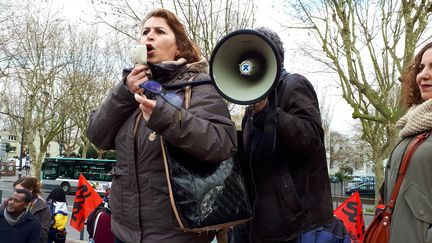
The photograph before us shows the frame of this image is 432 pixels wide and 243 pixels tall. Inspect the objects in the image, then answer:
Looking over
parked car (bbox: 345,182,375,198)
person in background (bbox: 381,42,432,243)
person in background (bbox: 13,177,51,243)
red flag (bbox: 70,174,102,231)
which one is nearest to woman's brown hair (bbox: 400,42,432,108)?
person in background (bbox: 381,42,432,243)

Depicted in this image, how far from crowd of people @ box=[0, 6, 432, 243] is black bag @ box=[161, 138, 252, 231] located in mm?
69

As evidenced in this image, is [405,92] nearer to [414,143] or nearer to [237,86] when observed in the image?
[414,143]

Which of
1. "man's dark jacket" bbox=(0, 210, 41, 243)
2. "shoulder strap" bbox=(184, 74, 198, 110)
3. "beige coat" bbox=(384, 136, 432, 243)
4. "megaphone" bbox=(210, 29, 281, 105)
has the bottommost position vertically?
"man's dark jacket" bbox=(0, 210, 41, 243)

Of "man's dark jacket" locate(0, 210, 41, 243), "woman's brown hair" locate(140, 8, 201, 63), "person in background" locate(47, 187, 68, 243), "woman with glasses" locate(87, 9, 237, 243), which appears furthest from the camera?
"person in background" locate(47, 187, 68, 243)

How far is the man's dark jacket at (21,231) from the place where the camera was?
5.29 metres

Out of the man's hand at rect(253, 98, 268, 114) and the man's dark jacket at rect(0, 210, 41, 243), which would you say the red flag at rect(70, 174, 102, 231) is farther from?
the man's hand at rect(253, 98, 268, 114)

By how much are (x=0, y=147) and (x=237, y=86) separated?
36181mm

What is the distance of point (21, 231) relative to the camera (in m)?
5.37

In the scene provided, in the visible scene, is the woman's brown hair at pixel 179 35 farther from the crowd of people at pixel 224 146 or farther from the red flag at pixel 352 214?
the red flag at pixel 352 214

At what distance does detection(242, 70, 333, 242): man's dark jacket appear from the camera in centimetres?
209

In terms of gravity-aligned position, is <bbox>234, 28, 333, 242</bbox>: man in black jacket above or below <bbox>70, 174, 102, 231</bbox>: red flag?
above

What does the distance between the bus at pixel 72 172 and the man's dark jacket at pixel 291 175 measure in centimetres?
2448

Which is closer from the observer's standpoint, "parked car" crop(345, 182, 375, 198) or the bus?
the bus

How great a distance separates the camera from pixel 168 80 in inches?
79.2
